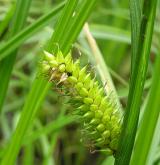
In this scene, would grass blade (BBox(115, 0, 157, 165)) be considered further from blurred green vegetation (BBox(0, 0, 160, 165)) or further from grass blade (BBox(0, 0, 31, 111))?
blurred green vegetation (BBox(0, 0, 160, 165))

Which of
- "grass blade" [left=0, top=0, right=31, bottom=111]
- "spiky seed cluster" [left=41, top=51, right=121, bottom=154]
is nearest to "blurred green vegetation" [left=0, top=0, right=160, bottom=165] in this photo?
"grass blade" [left=0, top=0, right=31, bottom=111]

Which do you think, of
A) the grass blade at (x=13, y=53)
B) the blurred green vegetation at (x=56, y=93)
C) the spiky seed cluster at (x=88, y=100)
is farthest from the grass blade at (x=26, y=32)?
the blurred green vegetation at (x=56, y=93)

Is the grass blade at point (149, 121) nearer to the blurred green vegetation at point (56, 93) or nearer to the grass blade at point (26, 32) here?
the grass blade at point (26, 32)

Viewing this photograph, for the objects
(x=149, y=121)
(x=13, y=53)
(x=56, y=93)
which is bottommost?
(x=56, y=93)

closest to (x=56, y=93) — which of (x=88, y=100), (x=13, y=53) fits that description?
(x=13, y=53)

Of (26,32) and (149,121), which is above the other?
(26,32)

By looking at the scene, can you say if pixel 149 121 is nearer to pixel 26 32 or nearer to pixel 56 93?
pixel 26 32

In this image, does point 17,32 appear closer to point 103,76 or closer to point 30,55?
point 103,76
